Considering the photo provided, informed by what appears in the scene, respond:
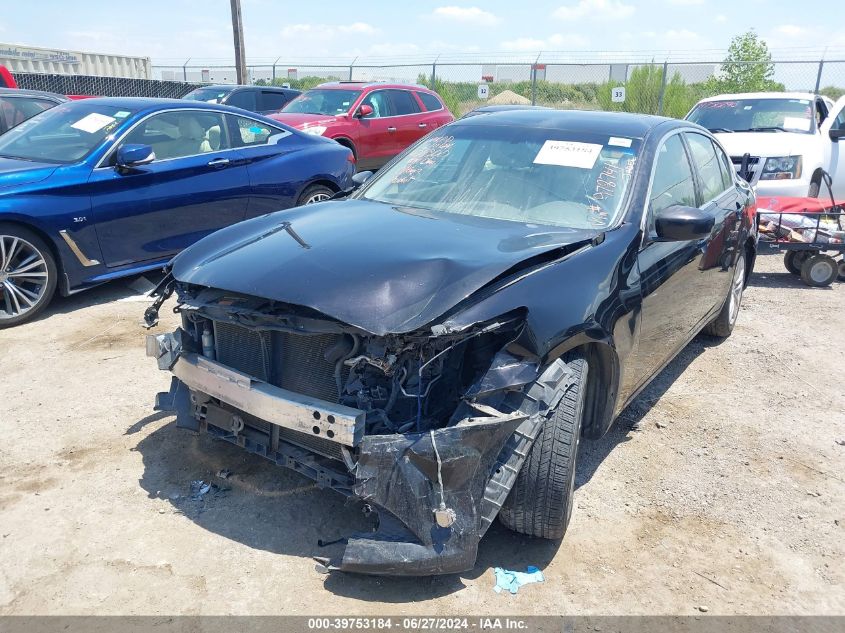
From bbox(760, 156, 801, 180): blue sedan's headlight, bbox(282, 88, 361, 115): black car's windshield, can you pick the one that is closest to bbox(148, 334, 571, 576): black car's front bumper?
bbox(760, 156, 801, 180): blue sedan's headlight

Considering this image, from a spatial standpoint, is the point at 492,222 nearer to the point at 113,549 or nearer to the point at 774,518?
the point at 774,518

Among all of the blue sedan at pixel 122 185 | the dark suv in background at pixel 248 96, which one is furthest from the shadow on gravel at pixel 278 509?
the dark suv in background at pixel 248 96

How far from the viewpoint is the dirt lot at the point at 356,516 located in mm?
2730

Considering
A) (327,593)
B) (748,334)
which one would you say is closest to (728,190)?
(748,334)

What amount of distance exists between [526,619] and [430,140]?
9.86 ft

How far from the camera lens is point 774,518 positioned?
3.37m

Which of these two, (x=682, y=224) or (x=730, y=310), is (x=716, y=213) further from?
(x=682, y=224)

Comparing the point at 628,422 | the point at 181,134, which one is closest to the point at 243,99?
the point at 181,134

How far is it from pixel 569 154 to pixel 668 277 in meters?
0.87

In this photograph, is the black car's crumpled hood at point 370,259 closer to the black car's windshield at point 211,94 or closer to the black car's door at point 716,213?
the black car's door at point 716,213

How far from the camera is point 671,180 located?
4137 millimetres

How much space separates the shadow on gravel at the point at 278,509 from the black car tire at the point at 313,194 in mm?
3830

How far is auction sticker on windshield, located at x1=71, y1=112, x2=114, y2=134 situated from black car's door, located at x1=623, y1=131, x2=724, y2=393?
4705mm

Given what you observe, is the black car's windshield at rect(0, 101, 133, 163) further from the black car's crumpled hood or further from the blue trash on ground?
the blue trash on ground
